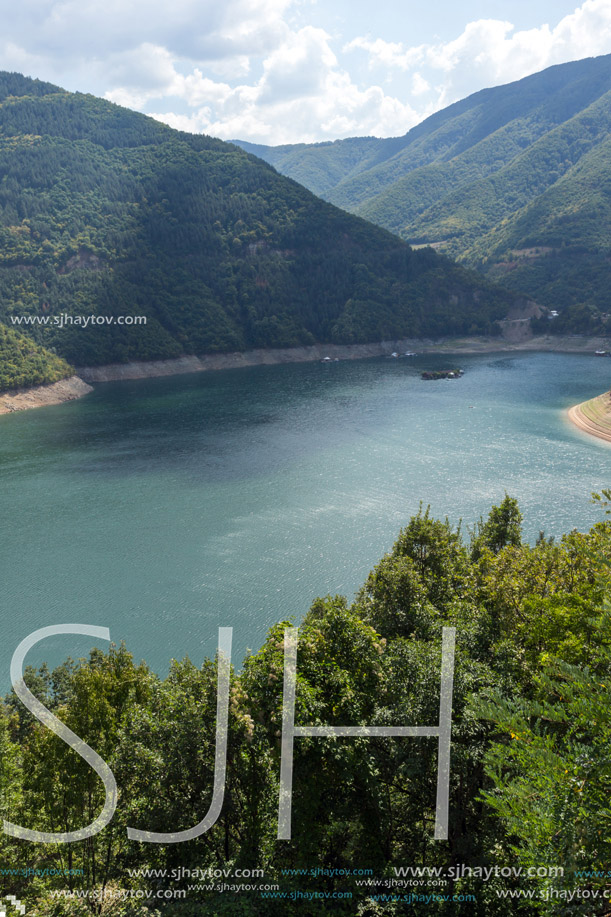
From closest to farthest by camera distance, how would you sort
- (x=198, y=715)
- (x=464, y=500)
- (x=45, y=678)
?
(x=198, y=715) < (x=45, y=678) < (x=464, y=500)

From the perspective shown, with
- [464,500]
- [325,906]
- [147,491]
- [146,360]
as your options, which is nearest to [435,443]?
[464,500]

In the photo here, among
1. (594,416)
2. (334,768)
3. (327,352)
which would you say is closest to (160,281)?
(327,352)

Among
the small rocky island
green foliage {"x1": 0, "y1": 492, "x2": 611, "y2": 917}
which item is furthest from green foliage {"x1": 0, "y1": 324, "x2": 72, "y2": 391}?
green foliage {"x1": 0, "y1": 492, "x2": 611, "y2": 917}

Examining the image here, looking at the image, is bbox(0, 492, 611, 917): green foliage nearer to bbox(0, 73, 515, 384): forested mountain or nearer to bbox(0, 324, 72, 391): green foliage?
bbox(0, 324, 72, 391): green foliage

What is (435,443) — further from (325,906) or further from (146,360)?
(146,360)

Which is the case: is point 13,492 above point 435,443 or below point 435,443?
below

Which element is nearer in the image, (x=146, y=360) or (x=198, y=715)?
(x=198, y=715)

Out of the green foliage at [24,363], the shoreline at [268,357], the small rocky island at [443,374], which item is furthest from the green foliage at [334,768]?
the small rocky island at [443,374]
